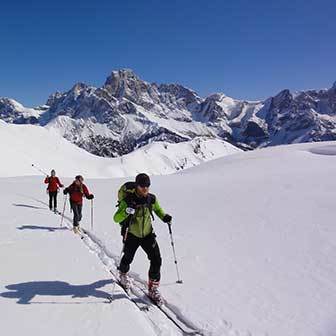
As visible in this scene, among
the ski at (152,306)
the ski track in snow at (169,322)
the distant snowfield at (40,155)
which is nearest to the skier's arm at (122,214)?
the ski at (152,306)

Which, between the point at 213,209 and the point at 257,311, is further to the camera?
the point at 213,209

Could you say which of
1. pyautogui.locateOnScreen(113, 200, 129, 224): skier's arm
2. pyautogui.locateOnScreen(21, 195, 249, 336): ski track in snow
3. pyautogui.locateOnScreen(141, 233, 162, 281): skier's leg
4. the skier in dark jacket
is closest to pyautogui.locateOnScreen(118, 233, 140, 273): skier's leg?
pyautogui.locateOnScreen(141, 233, 162, 281): skier's leg

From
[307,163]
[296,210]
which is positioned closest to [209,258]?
[296,210]

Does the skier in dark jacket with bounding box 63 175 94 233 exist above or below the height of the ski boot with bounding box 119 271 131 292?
above

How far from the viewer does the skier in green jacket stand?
8195mm

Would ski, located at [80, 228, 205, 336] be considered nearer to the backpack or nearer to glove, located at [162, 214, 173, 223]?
glove, located at [162, 214, 173, 223]

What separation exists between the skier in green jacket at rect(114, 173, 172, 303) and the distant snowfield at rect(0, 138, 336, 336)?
764mm

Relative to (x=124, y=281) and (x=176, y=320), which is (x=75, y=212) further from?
(x=176, y=320)

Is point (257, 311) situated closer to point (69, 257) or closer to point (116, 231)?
point (69, 257)

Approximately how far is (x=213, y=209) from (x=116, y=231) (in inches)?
217

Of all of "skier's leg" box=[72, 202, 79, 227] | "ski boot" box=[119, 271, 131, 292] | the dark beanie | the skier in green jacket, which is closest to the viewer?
the dark beanie

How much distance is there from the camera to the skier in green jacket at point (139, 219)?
8.20 metres

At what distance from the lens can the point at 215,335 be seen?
7121 millimetres

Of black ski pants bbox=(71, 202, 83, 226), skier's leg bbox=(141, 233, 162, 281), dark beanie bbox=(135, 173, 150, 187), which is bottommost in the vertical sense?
skier's leg bbox=(141, 233, 162, 281)
